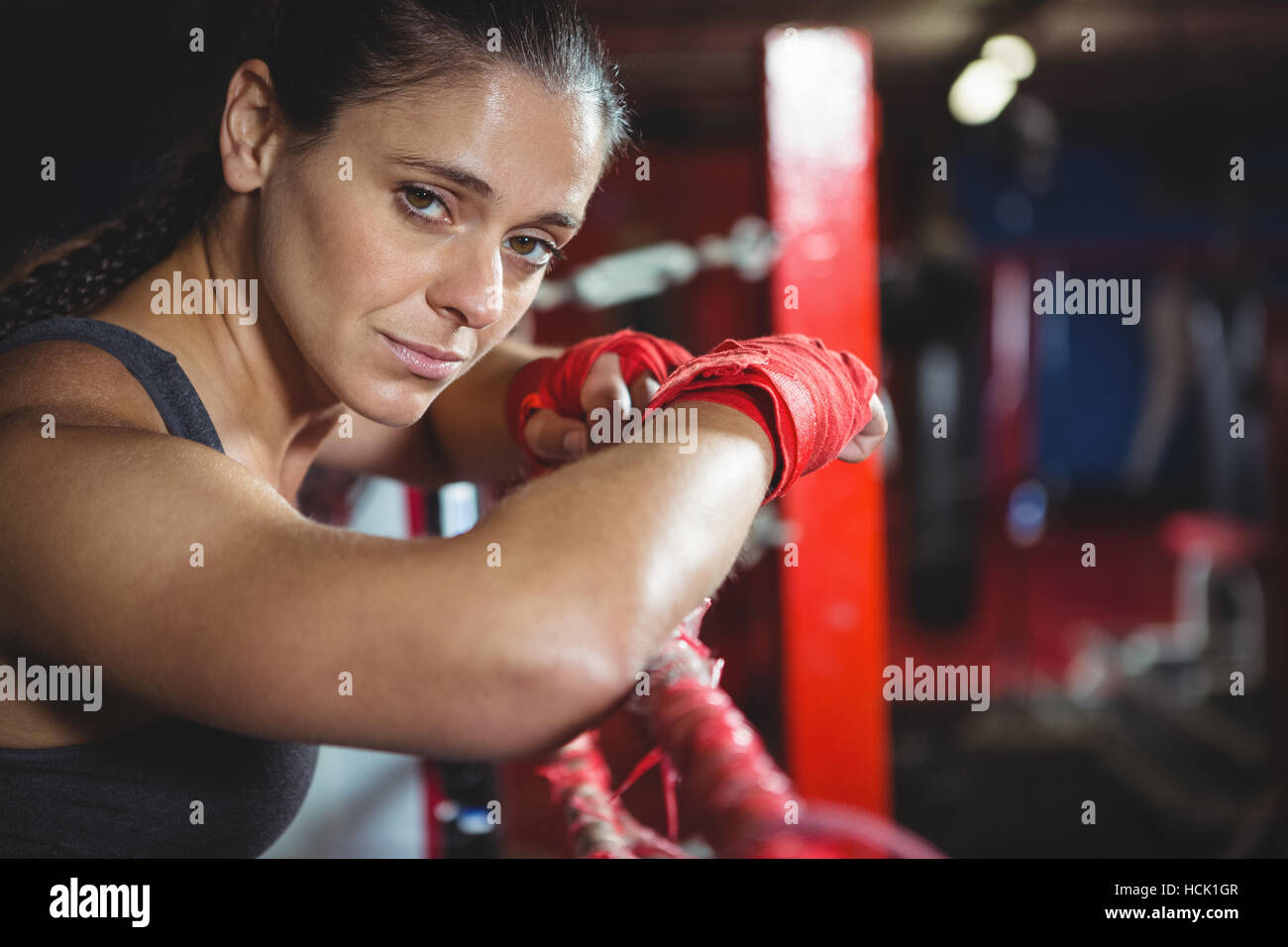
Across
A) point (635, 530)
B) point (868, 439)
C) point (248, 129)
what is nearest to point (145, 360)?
point (248, 129)

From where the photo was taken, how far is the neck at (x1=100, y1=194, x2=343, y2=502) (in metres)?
0.77

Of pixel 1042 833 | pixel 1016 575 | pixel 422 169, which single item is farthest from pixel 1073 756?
pixel 422 169

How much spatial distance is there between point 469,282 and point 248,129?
23 centimetres

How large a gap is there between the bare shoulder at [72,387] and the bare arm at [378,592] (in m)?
0.08

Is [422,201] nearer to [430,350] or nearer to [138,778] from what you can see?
[430,350]

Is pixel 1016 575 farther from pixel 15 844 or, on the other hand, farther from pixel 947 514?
pixel 15 844

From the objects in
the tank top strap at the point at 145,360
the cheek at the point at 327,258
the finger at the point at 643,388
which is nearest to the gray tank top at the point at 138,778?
the tank top strap at the point at 145,360

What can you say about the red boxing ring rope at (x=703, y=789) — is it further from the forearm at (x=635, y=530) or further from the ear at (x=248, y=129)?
the ear at (x=248, y=129)

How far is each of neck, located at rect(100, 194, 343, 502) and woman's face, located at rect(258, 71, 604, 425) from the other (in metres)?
0.08

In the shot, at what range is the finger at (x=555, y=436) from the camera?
78cm

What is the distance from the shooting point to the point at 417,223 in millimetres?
646

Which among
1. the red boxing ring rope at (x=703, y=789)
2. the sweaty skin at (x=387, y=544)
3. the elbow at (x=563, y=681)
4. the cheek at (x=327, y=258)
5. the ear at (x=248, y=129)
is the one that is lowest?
the red boxing ring rope at (x=703, y=789)

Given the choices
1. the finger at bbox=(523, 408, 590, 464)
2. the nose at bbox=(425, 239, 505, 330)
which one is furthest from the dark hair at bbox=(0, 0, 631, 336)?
the finger at bbox=(523, 408, 590, 464)

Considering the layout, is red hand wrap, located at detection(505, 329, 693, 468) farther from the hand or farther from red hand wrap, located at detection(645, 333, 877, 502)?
red hand wrap, located at detection(645, 333, 877, 502)
